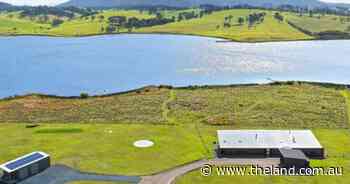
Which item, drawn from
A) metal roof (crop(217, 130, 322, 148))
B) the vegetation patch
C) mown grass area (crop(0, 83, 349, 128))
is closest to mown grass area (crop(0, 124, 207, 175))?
the vegetation patch

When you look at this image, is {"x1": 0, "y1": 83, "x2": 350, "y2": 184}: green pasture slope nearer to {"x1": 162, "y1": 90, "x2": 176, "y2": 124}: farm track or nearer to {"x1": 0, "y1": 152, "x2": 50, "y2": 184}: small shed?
{"x1": 162, "y1": 90, "x2": 176, "y2": 124}: farm track

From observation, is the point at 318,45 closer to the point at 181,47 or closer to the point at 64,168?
the point at 181,47

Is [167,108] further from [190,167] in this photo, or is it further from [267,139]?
[190,167]

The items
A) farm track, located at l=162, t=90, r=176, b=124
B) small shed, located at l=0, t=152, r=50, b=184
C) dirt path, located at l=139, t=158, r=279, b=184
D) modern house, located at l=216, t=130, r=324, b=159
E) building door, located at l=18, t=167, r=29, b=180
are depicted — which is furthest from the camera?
farm track, located at l=162, t=90, r=176, b=124

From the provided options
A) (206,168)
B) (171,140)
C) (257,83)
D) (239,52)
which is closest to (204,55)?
(239,52)

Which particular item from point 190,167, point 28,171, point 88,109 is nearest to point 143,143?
point 190,167

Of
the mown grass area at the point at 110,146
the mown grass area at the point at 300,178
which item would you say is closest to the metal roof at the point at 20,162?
the mown grass area at the point at 110,146
